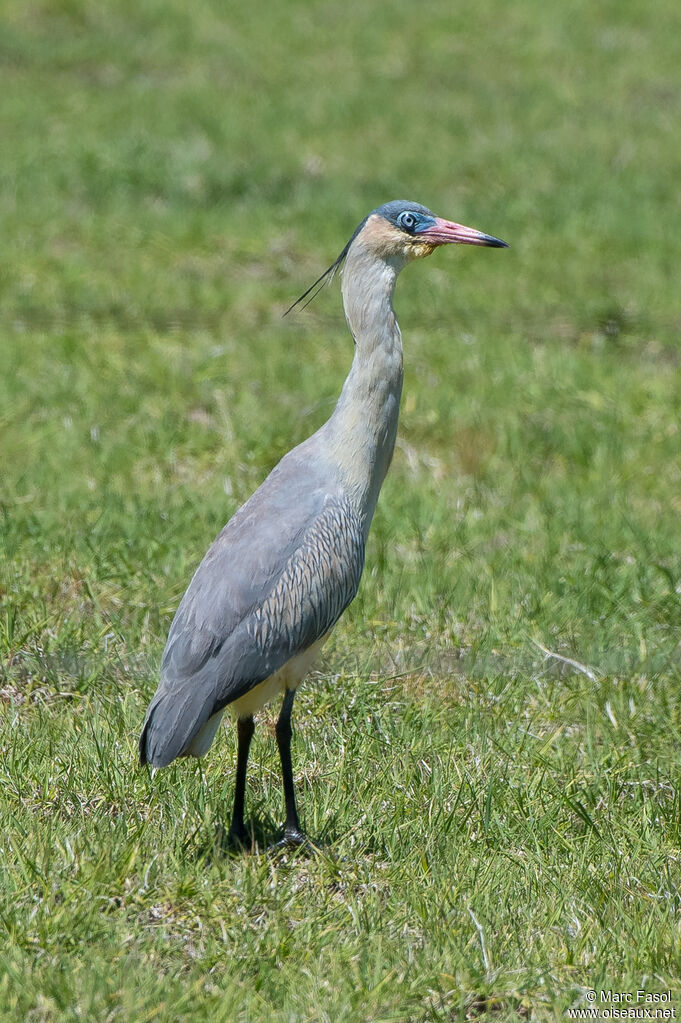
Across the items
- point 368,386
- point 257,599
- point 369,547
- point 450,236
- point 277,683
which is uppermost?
point 450,236

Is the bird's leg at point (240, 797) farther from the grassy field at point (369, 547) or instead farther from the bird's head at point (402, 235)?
the bird's head at point (402, 235)

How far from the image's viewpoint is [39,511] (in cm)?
589

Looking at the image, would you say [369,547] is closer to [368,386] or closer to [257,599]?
[368,386]

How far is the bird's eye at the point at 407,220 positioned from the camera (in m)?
4.15

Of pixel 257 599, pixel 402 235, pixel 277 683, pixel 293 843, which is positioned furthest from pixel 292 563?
pixel 402 235

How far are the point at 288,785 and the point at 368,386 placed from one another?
4.10 feet

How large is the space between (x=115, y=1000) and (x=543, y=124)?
1221 cm

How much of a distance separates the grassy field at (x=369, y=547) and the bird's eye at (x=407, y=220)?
1.58m

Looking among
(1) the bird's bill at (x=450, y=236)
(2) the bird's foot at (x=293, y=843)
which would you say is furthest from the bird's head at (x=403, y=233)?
(2) the bird's foot at (x=293, y=843)

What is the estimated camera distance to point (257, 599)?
153 inches

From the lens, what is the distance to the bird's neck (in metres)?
4.11

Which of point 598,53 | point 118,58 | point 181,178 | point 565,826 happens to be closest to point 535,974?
point 565,826

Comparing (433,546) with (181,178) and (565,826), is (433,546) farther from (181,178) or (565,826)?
(181,178)

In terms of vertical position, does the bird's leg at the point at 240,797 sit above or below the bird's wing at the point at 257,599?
below
